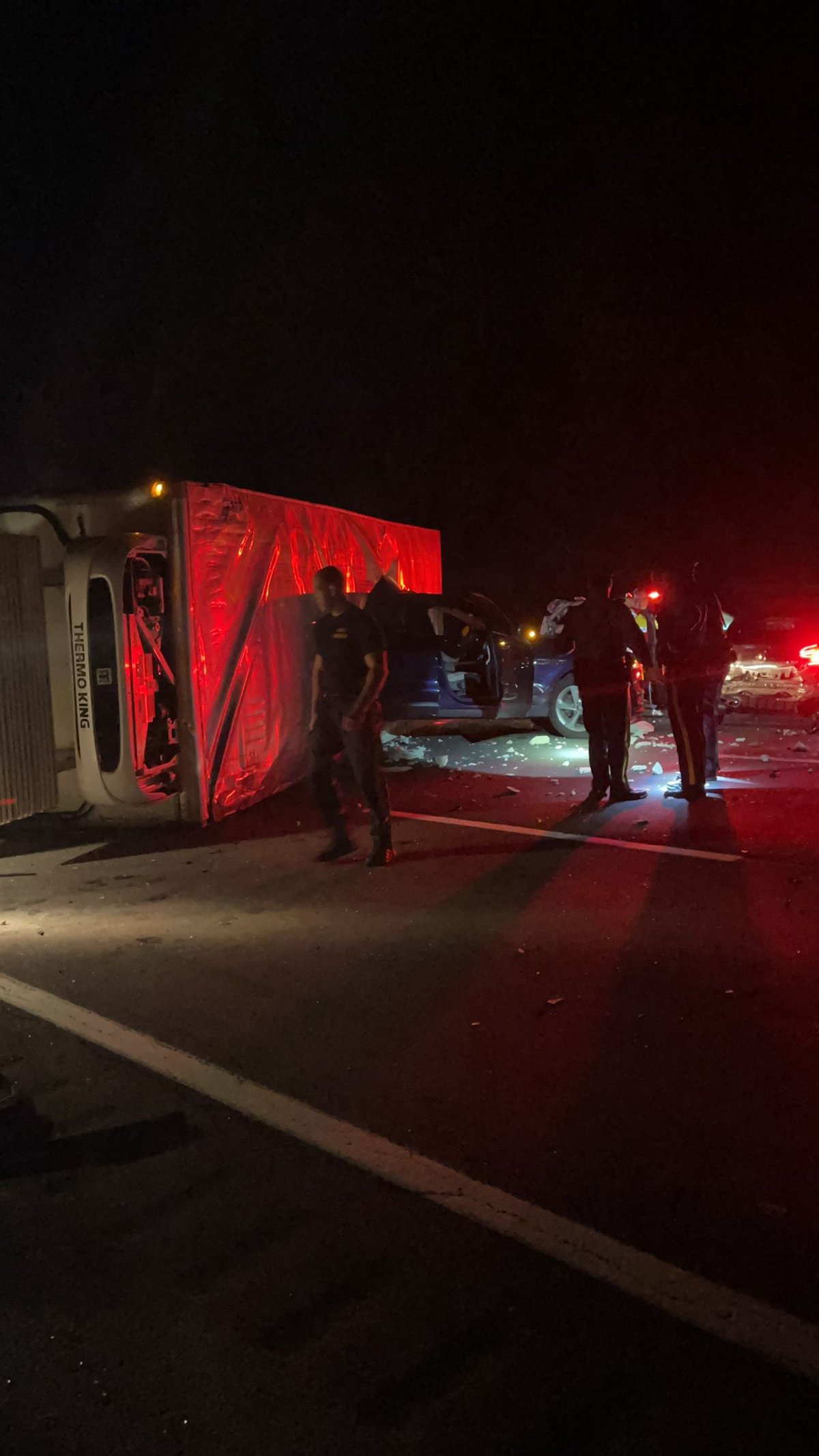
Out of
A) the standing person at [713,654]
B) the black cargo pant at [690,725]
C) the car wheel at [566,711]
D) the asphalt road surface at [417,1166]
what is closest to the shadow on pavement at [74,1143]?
the asphalt road surface at [417,1166]

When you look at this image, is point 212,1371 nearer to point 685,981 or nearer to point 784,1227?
point 784,1227

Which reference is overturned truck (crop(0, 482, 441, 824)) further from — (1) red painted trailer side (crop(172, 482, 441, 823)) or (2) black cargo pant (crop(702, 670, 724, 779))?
(2) black cargo pant (crop(702, 670, 724, 779))

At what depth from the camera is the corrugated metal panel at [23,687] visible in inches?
311

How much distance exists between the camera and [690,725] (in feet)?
28.7

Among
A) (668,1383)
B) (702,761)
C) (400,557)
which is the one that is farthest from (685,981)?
(400,557)

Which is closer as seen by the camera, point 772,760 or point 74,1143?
point 74,1143

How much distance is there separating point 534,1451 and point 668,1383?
0.38 metres

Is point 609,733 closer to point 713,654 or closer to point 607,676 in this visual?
point 607,676

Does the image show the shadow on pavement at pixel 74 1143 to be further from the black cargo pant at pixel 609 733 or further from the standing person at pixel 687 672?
the standing person at pixel 687 672

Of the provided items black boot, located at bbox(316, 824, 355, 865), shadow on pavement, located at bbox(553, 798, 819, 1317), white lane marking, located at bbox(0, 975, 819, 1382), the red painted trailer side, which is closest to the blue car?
the red painted trailer side

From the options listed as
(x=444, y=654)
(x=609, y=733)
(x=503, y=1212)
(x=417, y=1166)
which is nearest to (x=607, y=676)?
(x=609, y=733)

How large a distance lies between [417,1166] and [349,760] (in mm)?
4201

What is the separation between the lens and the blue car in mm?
10906

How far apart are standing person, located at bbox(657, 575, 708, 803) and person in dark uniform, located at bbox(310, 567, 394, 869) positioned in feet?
9.08
